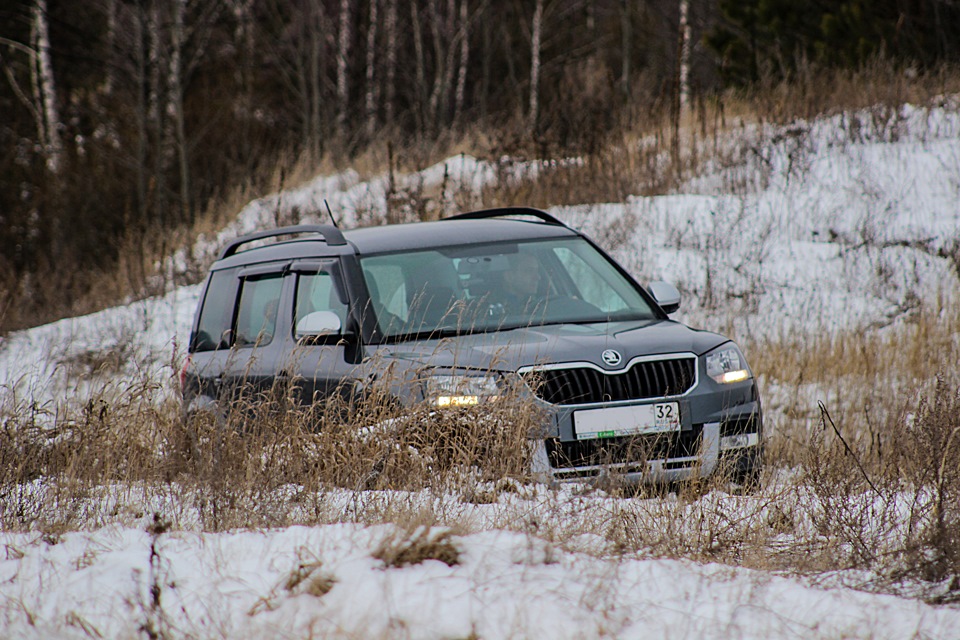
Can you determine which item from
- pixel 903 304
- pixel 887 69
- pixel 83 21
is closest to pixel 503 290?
pixel 903 304

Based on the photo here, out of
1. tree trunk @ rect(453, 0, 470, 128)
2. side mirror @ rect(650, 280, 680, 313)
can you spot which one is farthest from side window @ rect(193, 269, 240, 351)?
tree trunk @ rect(453, 0, 470, 128)

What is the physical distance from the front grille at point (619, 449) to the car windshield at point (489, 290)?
0.90 m


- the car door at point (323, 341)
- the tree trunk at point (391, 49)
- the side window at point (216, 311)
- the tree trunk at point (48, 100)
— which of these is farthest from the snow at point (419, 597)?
the tree trunk at point (391, 49)

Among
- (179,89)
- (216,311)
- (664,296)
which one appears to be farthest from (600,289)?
(179,89)

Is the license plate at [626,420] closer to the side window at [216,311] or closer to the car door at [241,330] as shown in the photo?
the car door at [241,330]

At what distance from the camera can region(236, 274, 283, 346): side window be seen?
243 inches

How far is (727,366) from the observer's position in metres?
5.31

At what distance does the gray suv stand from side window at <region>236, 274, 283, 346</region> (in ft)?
0.04

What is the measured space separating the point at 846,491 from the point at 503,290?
2372 mm

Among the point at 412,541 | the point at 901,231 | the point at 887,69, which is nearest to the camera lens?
the point at 412,541

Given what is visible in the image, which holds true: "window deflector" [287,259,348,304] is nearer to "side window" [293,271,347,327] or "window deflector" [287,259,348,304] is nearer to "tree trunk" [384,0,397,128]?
"side window" [293,271,347,327]

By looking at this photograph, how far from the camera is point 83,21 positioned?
1205 inches

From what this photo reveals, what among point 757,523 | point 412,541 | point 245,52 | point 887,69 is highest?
point 245,52

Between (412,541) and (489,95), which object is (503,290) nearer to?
(412,541)
